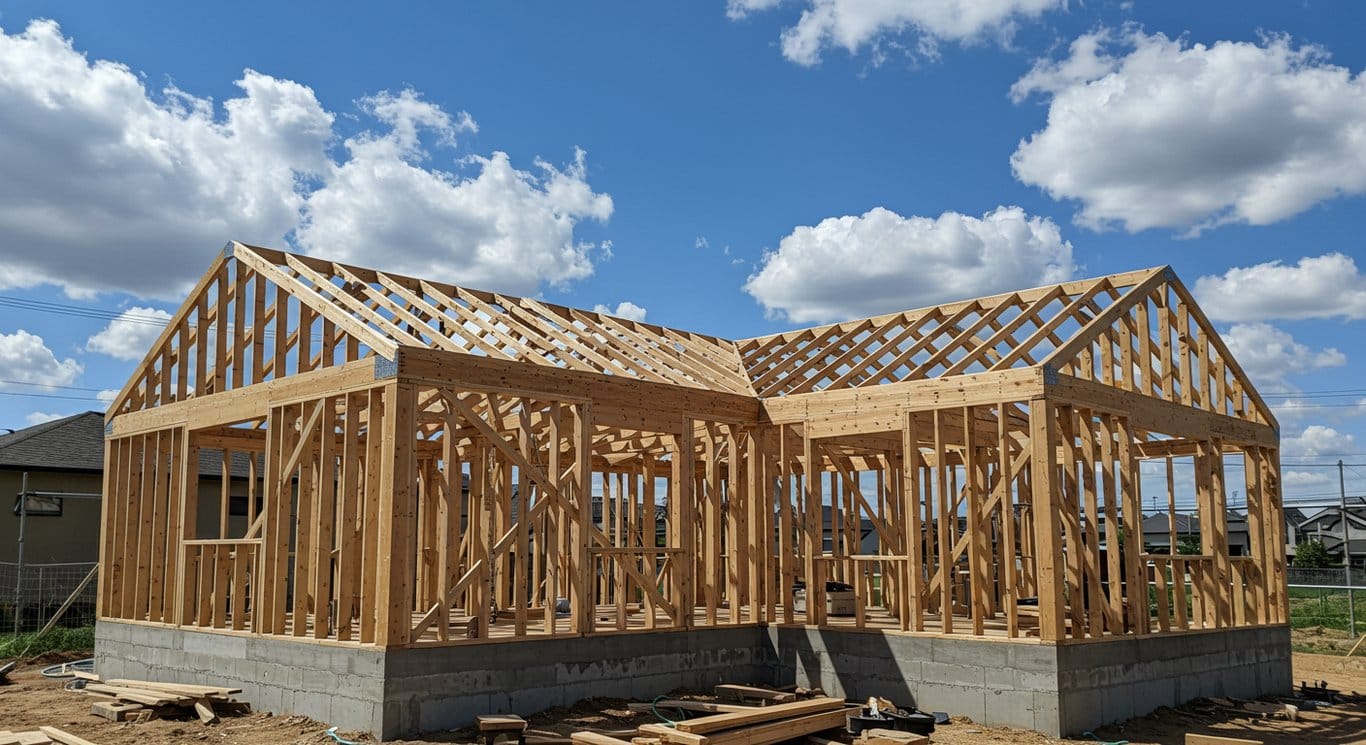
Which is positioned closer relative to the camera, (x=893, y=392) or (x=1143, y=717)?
(x=1143, y=717)

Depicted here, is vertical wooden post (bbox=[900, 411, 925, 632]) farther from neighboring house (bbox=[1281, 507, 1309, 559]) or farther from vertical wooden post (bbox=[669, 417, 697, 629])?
neighboring house (bbox=[1281, 507, 1309, 559])

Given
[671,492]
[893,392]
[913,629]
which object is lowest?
[913,629]

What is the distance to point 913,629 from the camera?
13773mm

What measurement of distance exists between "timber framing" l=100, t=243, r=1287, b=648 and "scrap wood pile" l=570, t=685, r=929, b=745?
1.90m

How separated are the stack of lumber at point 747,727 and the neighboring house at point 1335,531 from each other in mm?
44407

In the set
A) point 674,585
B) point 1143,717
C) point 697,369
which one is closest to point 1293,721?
point 1143,717

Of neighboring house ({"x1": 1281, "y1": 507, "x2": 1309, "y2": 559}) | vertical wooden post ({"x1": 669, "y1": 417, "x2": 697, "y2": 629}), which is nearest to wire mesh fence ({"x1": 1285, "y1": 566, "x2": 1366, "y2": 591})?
neighboring house ({"x1": 1281, "y1": 507, "x2": 1309, "y2": 559})

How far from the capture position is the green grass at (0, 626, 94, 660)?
2019 centimetres

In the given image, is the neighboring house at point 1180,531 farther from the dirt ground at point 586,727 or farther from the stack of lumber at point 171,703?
the stack of lumber at point 171,703

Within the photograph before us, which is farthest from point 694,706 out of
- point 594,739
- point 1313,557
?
point 1313,557

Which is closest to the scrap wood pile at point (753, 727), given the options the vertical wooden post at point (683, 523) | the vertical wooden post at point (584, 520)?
the vertical wooden post at point (584, 520)

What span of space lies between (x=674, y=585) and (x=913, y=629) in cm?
314

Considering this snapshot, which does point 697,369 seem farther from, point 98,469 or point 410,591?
point 98,469

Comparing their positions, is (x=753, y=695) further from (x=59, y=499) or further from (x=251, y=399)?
(x=59, y=499)
